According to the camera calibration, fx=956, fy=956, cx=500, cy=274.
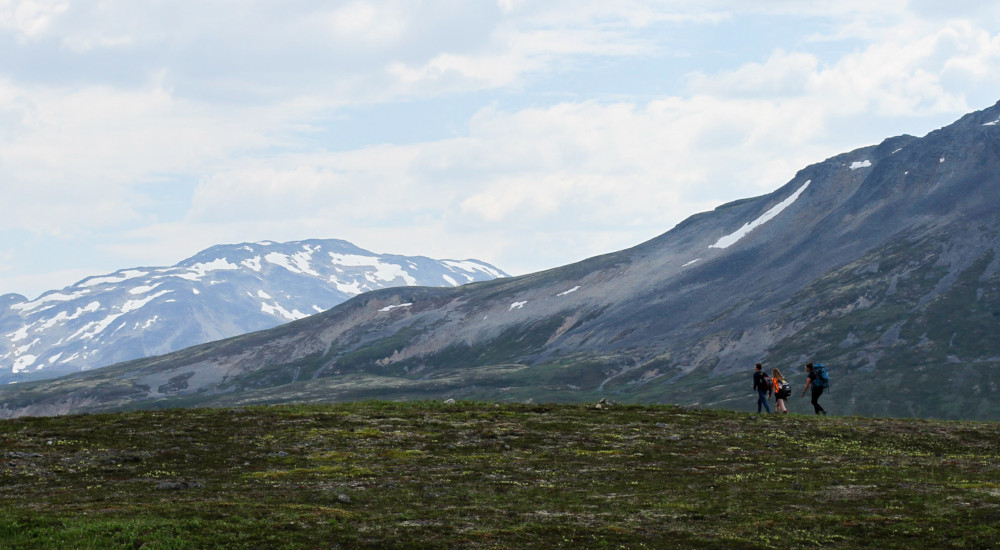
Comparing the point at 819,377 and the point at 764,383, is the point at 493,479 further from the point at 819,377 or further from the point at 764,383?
the point at 764,383

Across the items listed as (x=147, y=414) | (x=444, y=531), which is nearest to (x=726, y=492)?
(x=444, y=531)

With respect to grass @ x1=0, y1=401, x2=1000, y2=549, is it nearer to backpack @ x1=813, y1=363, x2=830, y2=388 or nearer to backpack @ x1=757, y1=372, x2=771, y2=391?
backpack @ x1=813, y1=363, x2=830, y2=388

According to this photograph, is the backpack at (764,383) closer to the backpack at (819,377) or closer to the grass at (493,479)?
the backpack at (819,377)

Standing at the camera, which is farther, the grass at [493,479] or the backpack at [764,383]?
the backpack at [764,383]

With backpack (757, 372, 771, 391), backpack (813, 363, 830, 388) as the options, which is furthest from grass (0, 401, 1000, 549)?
backpack (757, 372, 771, 391)

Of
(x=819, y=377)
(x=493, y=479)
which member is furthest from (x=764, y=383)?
(x=493, y=479)

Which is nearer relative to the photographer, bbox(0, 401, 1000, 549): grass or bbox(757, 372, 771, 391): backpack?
bbox(0, 401, 1000, 549): grass

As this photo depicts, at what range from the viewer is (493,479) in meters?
36.6

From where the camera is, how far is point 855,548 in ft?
79.6

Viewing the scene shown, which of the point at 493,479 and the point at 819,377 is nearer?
the point at 493,479

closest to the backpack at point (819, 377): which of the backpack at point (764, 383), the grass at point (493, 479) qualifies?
the backpack at point (764, 383)

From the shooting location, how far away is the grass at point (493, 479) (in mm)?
25578

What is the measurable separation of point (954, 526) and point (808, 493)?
6434mm

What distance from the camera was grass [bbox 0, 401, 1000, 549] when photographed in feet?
83.9
